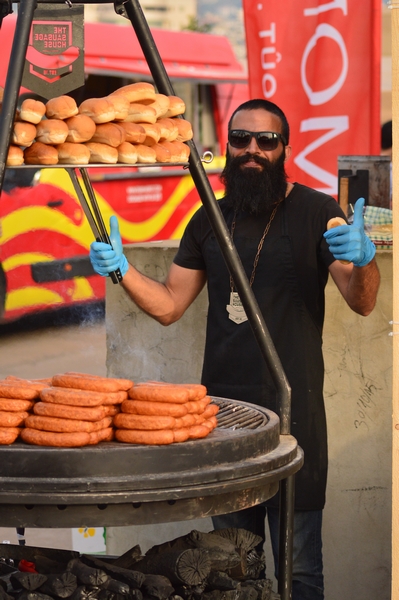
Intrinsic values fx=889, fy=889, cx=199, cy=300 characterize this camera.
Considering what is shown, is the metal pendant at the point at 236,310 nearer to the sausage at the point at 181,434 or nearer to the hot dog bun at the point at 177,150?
the hot dog bun at the point at 177,150

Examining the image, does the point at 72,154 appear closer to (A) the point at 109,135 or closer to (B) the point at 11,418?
(A) the point at 109,135

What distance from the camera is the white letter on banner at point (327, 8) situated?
5355 millimetres

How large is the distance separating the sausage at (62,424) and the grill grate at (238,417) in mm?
467

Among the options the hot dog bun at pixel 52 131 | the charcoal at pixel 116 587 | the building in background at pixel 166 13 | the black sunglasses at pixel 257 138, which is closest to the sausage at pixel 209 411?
the charcoal at pixel 116 587

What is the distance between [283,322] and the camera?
3.49m

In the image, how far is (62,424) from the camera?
2461mm

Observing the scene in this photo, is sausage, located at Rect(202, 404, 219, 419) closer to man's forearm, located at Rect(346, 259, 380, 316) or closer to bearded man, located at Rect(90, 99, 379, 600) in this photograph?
bearded man, located at Rect(90, 99, 379, 600)

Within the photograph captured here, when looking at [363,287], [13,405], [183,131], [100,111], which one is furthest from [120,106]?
[363,287]

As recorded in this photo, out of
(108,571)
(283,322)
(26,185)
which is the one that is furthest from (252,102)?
(26,185)

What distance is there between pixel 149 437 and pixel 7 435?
40 centimetres

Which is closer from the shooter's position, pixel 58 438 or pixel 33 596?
pixel 58 438

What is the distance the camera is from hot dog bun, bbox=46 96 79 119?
2562mm

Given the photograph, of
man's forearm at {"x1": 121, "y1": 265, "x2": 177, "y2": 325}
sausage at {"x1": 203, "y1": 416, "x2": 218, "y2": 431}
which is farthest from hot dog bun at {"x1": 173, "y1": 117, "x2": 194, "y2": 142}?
sausage at {"x1": 203, "y1": 416, "x2": 218, "y2": 431}

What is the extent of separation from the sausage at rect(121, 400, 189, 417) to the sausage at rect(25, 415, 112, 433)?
3.3 inches
